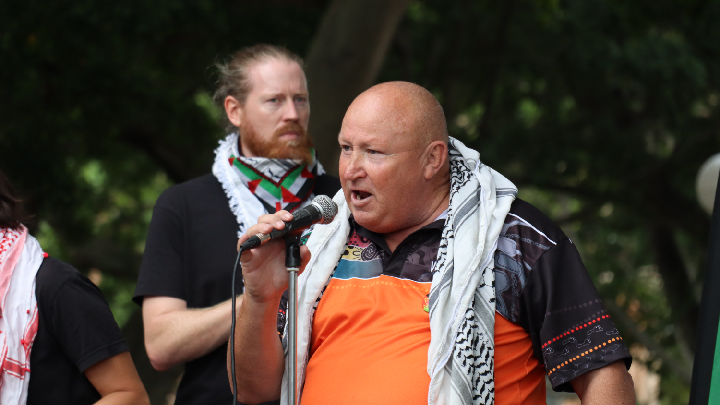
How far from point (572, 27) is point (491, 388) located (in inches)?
237

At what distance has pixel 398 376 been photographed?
2.19 meters

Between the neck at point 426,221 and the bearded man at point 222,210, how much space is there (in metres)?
0.56

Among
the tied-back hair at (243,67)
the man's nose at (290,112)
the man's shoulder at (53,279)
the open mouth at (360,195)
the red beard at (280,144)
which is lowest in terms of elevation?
the man's shoulder at (53,279)

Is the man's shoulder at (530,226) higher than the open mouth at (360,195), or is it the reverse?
the open mouth at (360,195)

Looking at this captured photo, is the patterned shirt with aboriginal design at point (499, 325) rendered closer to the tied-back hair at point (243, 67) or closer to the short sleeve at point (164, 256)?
the short sleeve at point (164, 256)

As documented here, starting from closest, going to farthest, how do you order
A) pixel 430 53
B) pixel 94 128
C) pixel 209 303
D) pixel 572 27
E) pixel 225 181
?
pixel 209 303
pixel 225 181
pixel 94 128
pixel 572 27
pixel 430 53

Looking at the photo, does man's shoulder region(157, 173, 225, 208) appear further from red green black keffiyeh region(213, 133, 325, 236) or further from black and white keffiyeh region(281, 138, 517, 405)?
black and white keffiyeh region(281, 138, 517, 405)

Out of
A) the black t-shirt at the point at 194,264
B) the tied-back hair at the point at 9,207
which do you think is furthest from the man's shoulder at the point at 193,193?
the tied-back hair at the point at 9,207

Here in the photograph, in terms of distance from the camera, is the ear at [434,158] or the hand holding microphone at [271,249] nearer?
the hand holding microphone at [271,249]

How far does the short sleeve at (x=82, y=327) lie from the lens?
2.32m

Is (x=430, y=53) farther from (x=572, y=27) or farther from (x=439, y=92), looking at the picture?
(x=572, y=27)

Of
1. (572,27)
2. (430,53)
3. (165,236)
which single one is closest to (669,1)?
(572,27)

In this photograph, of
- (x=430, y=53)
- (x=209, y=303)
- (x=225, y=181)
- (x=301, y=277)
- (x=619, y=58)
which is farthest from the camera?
(x=430, y=53)

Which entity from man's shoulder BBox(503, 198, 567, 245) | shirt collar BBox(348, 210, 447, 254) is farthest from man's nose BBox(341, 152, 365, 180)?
man's shoulder BBox(503, 198, 567, 245)
